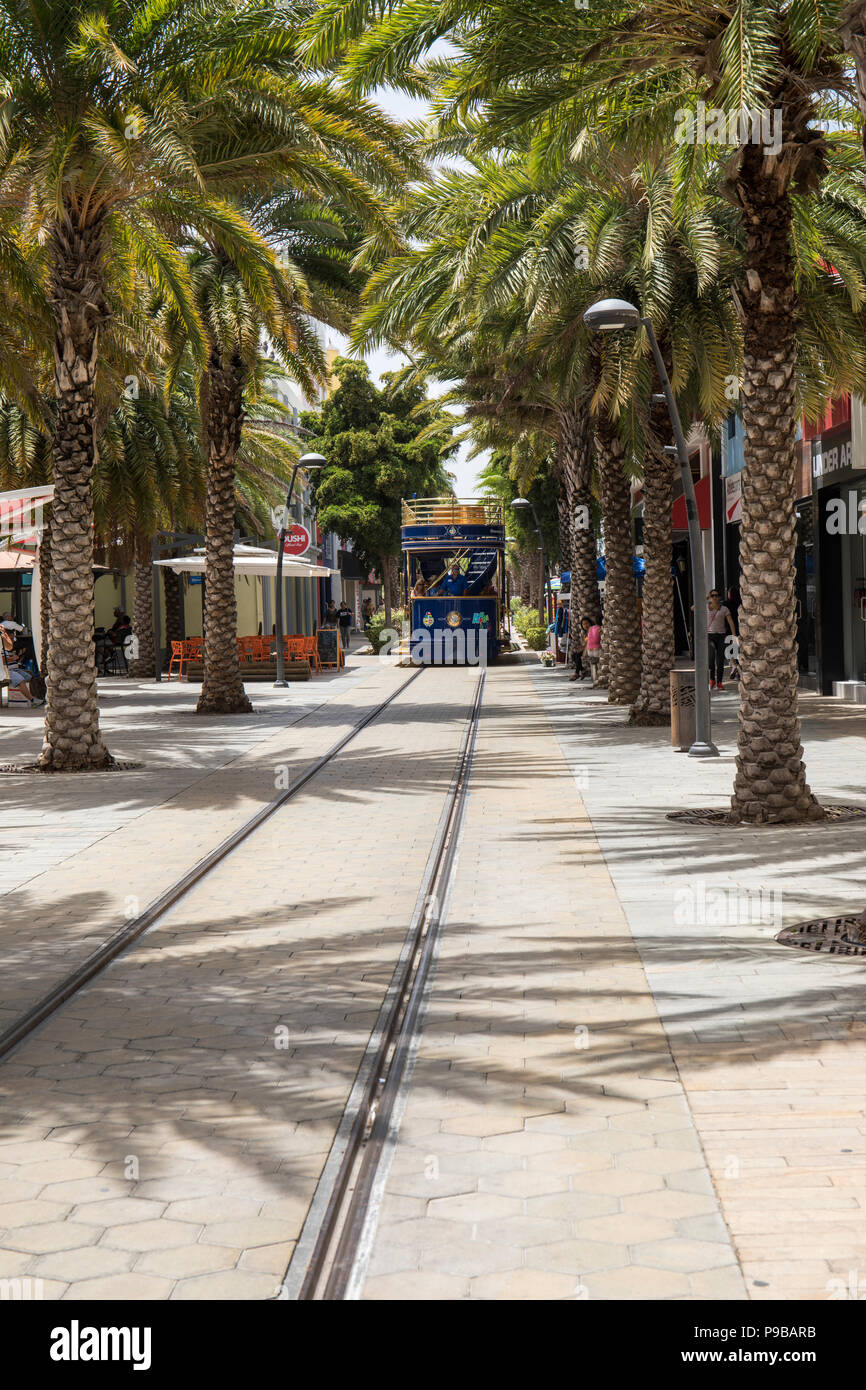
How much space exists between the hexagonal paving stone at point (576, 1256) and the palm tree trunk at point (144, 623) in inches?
1201

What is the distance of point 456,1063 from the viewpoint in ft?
18.4

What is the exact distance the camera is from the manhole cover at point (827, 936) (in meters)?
7.24

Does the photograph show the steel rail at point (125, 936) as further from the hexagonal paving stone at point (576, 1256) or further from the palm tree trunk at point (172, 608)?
the palm tree trunk at point (172, 608)

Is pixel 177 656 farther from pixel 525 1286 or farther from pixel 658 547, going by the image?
pixel 525 1286

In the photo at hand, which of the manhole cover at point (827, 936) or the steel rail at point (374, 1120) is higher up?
the manhole cover at point (827, 936)

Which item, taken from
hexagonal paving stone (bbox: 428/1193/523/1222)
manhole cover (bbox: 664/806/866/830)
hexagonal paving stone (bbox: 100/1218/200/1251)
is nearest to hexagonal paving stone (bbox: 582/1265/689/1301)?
hexagonal paving stone (bbox: 428/1193/523/1222)

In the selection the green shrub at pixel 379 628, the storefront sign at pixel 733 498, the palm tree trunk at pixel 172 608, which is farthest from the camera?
the green shrub at pixel 379 628

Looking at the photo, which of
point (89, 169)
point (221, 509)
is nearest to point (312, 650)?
point (221, 509)

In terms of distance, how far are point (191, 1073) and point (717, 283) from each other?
14665mm

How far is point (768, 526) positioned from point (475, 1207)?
27.4 feet

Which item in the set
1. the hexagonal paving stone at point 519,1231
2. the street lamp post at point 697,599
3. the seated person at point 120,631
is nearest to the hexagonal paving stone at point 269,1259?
the hexagonal paving stone at point 519,1231

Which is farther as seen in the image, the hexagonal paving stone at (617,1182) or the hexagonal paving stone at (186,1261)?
the hexagonal paving stone at (617,1182)

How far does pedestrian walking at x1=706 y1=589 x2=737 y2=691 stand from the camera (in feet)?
77.7
